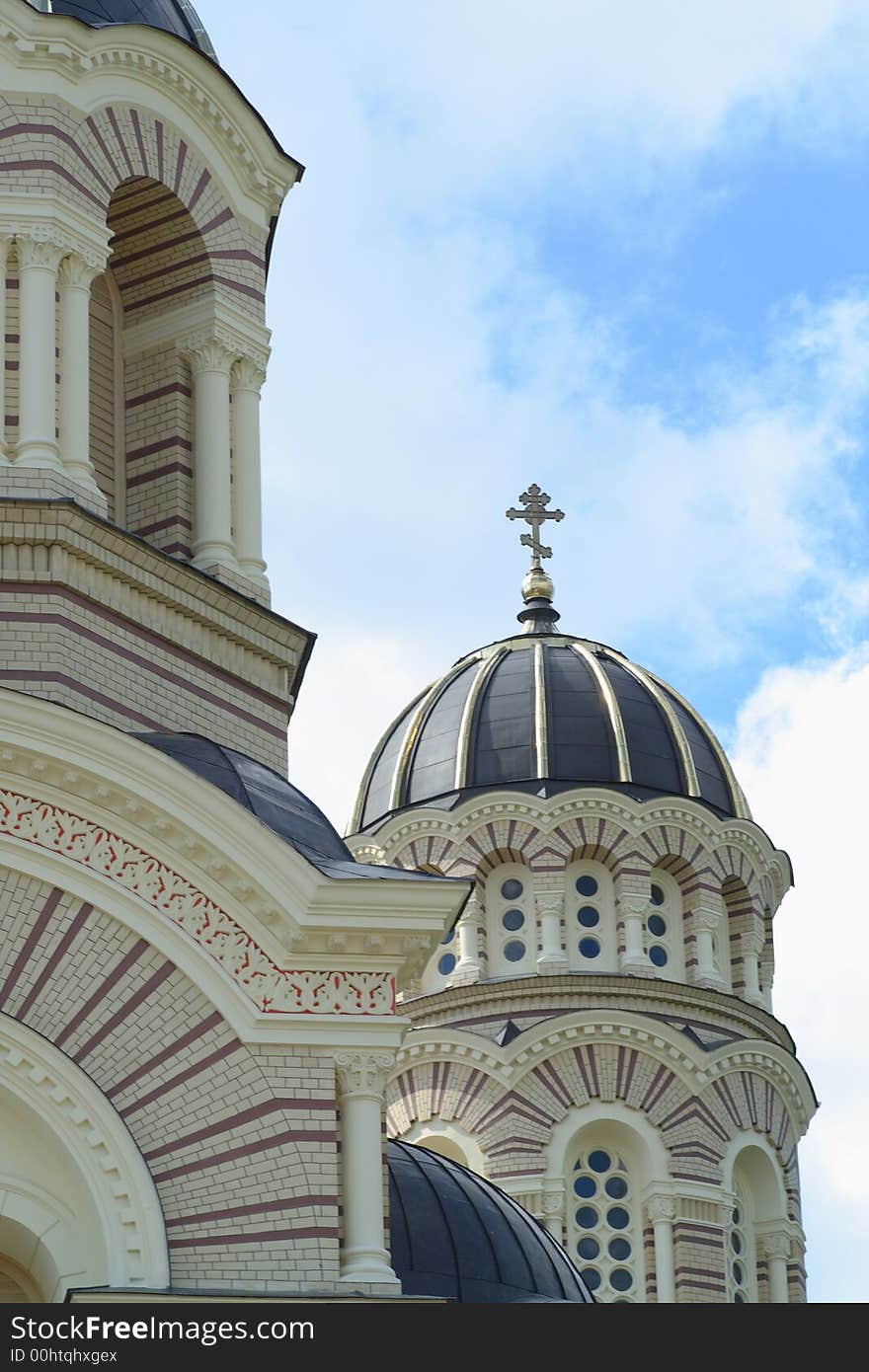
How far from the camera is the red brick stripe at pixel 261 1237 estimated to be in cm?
1494

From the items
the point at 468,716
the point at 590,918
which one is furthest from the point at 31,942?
the point at 468,716

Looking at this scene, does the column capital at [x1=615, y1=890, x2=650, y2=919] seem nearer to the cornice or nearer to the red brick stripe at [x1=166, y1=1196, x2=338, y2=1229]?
the cornice

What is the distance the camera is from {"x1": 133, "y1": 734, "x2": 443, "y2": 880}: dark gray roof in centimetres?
1616

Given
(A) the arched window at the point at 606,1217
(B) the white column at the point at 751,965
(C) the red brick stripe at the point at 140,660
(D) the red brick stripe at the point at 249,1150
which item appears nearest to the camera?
(D) the red brick stripe at the point at 249,1150

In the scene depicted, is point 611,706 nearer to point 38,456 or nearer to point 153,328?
point 153,328

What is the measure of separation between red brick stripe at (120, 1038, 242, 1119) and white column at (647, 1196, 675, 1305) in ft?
47.7

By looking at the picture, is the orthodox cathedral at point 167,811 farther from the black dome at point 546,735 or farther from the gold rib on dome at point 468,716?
the gold rib on dome at point 468,716

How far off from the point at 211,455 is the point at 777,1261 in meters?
14.8

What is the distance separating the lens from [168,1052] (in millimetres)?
15391

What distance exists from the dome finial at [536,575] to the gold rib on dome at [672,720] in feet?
4.31

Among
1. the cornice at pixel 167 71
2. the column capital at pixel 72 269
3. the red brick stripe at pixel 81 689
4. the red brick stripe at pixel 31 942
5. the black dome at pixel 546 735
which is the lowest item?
the red brick stripe at pixel 31 942

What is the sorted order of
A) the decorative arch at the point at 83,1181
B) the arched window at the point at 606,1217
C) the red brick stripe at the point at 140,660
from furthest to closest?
the arched window at the point at 606,1217 < the red brick stripe at the point at 140,660 < the decorative arch at the point at 83,1181

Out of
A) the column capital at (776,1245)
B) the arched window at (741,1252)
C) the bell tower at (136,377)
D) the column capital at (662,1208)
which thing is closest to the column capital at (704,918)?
the arched window at (741,1252)

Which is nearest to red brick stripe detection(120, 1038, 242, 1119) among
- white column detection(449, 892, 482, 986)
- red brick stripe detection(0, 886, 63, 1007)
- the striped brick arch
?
the striped brick arch
